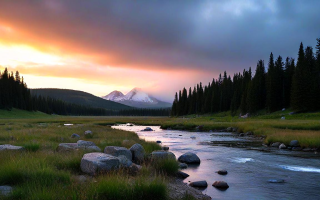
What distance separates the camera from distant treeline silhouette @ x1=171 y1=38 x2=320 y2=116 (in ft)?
194

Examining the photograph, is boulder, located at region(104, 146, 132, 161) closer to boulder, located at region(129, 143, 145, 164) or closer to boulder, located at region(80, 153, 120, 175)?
boulder, located at region(129, 143, 145, 164)

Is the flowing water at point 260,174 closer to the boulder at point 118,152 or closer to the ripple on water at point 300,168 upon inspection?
the ripple on water at point 300,168

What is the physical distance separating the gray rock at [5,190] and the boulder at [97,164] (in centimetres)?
278

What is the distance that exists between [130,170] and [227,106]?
325ft

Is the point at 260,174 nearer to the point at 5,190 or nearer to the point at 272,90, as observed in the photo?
the point at 5,190

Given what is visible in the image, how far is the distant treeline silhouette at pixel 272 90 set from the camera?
2331 inches

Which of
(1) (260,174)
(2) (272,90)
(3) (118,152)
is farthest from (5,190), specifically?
(2) (272,90)

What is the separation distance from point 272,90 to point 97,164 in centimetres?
7070

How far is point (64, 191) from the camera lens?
620cm

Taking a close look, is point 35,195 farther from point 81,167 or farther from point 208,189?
point 208,189

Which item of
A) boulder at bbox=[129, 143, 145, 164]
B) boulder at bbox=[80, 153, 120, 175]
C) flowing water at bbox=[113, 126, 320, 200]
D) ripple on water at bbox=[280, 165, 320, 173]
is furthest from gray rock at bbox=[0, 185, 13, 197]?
ripple on water at bbox=[280, 165, 320, 173]

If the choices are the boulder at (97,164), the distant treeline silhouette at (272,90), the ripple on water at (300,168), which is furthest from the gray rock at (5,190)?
the distant treeline silhouette at (272,90)

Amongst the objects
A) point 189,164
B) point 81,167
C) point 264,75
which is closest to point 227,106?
point 264,75

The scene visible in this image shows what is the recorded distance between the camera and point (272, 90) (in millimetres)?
70438
